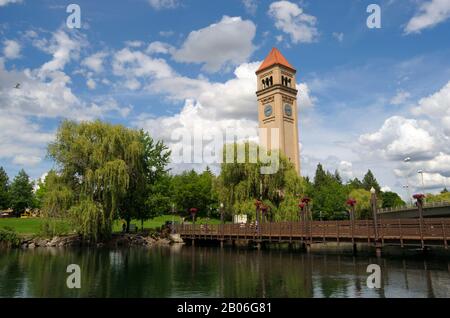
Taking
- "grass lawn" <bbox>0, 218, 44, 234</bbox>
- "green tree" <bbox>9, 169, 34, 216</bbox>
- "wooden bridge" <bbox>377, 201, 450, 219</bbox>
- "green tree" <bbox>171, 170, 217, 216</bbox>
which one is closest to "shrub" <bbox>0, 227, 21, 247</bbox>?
"grass lawn" <bbox>0, 218, 44, 234</bbox>

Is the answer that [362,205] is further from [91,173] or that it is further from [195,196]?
[91,173]

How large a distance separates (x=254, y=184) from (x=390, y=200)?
243 feet

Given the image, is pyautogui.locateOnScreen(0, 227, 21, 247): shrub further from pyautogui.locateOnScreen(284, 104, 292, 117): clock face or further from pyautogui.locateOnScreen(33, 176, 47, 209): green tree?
pyautogui.locateOnScreen(284, 104, 292, 117): clock face

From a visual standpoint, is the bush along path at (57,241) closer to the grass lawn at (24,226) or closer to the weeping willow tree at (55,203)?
the weeping willow tree at (55,203)

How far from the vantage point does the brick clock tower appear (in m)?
73.7

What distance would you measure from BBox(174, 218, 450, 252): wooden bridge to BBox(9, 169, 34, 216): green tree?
153 ft

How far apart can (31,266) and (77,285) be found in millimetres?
8491

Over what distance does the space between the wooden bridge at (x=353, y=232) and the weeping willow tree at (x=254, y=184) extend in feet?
12.8

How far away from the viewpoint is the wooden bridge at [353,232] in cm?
2401

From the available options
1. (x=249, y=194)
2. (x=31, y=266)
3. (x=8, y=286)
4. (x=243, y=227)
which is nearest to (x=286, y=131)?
(x=249, y=194)

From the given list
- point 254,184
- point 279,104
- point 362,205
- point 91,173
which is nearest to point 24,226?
point 91,173

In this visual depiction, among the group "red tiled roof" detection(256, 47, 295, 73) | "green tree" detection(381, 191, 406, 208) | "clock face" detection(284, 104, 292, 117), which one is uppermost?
"red tiled roof" detection(256, 47, 295, 73)

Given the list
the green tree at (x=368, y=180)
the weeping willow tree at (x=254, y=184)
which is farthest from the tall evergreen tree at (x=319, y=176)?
the weeping willow tree at (x=254, y=184)
